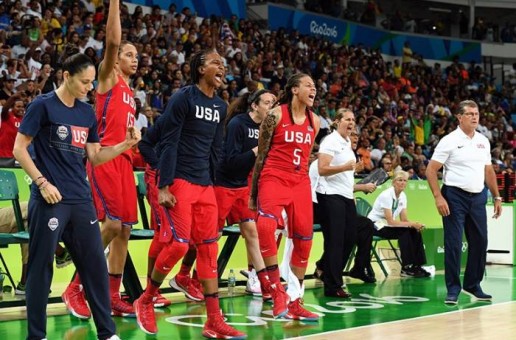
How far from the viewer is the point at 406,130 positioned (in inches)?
902

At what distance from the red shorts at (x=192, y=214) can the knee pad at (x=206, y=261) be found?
5 cm

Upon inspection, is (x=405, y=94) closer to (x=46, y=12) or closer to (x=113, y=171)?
(x=46, y=12)

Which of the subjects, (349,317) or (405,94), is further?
(405,94)

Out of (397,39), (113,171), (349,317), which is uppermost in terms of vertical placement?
(397,39)

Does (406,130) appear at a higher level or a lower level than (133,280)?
higher

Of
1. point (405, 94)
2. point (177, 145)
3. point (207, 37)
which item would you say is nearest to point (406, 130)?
point (405, 94)

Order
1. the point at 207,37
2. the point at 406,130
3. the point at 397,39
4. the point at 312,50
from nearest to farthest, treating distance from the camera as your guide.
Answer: the point at 207,37 < the point at 406,130 < the point at 312,50 < the point at 397,39

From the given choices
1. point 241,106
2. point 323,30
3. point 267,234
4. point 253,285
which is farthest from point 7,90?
point 323,30

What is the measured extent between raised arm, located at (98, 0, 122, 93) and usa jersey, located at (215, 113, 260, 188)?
5.45ft

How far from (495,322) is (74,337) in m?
3.61

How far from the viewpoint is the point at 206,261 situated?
6539 millimetres

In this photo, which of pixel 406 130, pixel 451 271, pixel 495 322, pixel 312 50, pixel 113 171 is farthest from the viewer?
pixel 312 50

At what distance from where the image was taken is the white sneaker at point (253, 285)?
942cm

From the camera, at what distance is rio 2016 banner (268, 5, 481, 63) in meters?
26.6
